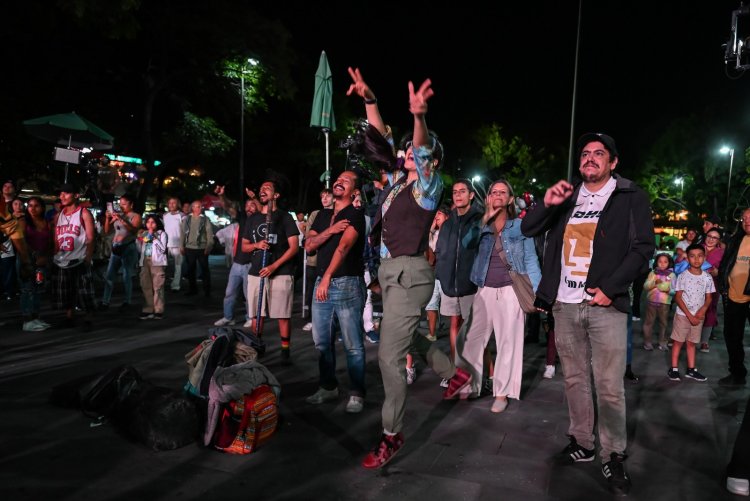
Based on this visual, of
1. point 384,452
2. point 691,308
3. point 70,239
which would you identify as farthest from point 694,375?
point 70,239

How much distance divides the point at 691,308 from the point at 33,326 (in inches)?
342

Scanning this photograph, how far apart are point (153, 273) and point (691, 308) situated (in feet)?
25.6

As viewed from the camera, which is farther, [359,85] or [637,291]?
[637,291]

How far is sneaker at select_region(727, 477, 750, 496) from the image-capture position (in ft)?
11.2

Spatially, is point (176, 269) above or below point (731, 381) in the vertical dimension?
above

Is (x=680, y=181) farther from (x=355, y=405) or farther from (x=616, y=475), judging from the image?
(x=616, y=475)

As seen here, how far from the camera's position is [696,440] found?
4.38 metres

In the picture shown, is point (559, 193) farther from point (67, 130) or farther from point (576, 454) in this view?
point (67, 130)

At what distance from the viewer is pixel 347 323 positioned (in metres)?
4.90

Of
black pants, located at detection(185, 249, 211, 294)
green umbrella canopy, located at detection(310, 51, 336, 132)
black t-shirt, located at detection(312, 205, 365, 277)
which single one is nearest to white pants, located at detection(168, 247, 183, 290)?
black pants, located at detection(185, 249, 211, 294)

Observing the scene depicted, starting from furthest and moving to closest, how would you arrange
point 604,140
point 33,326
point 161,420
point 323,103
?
1. point 323,103
2. point 33,326
3. point 161,420
4. point 604,140

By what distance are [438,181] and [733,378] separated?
4741 millimetres

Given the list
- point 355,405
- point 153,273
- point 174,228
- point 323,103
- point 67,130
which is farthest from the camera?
point 174,228

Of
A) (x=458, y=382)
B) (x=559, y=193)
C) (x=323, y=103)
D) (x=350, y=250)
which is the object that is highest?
(x=323, y=103)
